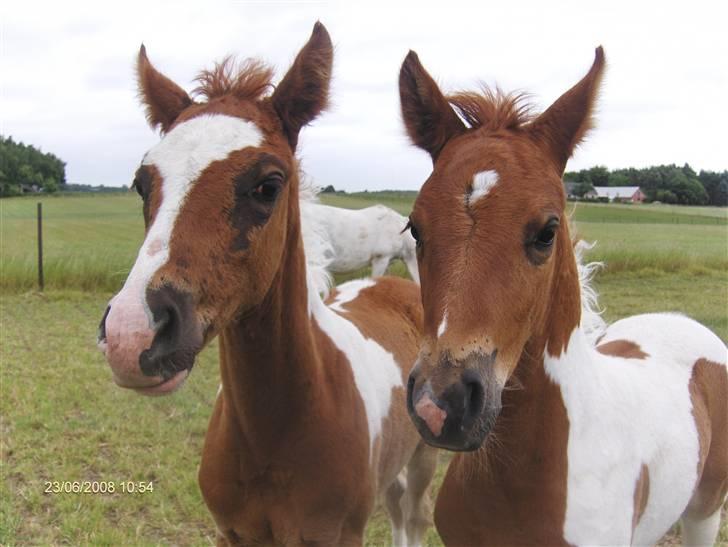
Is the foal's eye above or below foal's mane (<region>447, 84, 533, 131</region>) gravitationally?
below

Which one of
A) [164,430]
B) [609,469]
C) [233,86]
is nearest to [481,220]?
[609,469]

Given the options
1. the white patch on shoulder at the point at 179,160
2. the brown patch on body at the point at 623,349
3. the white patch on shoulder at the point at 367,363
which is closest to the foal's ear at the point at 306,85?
the white patch on shoulder at the point at 179,160

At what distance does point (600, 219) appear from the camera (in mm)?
20281

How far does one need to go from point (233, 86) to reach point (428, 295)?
4.10 feet

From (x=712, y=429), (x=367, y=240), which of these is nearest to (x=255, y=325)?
(x=712, y=429)

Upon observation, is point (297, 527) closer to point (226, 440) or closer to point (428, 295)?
point (226, 440)

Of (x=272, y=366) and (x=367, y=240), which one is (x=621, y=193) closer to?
(x=367, y=240)

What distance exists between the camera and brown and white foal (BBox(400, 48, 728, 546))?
1.61 m

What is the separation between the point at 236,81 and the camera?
8.04 feet

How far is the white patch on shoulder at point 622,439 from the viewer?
1982mm

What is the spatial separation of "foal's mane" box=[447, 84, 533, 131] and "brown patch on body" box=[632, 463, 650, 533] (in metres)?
1.30

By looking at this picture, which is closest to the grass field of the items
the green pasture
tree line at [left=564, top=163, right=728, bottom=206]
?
the green pasture

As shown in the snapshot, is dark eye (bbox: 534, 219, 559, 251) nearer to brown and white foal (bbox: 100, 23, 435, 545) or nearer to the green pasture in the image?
brown and white foal (bbox: 100, 23, 435, 545)

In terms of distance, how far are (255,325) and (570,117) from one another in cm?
136
